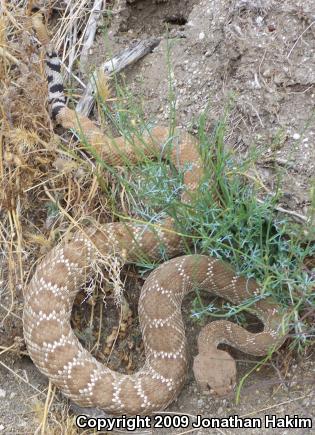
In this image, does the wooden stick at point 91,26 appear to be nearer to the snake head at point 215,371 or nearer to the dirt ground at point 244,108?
the dirt ground at point 244,108

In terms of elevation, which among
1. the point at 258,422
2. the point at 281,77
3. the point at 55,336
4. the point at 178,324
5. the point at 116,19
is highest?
the point at 116,19

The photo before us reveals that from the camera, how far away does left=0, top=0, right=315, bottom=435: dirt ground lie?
156 inches

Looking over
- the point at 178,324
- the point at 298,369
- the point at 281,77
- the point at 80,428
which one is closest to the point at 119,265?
the point at 178,324

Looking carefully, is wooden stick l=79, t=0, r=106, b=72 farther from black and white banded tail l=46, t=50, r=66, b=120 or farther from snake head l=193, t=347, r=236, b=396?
snake head l=193, t=347, r=236, b=396

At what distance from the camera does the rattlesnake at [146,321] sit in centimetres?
396

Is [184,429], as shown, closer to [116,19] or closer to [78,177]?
[78,177]

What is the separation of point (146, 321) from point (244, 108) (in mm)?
1563

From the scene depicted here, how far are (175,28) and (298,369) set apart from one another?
267 centimetres

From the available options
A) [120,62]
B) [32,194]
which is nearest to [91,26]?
[120,62]

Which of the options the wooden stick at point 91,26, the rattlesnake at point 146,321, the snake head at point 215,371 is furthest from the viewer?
the wooden stick at point 91,26

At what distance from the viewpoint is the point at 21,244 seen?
4.38 m

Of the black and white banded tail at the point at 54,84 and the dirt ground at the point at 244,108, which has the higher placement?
the black and white banded tail at the point at 54,84

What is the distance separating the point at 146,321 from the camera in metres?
4.16

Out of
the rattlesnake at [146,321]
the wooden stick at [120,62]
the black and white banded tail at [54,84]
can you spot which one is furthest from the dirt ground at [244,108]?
the black and white banded tail at [54,84]
